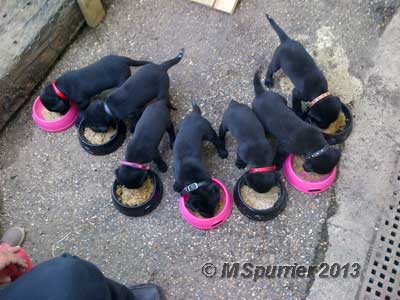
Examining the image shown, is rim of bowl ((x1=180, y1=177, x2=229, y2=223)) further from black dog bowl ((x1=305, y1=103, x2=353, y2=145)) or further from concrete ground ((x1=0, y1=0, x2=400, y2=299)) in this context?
black dog bowl ((x1=305, y1=103, x2=353, y2=145))

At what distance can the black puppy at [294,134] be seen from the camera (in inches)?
122

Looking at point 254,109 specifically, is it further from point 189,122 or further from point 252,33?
point 252,33

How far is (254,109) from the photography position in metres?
3.32

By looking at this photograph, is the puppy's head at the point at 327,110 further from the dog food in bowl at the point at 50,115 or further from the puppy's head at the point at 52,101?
the dog food in bowl at the point at 50,115

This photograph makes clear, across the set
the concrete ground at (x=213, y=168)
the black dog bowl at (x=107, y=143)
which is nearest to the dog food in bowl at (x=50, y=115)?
the concrete ground at (x=213, y=168)

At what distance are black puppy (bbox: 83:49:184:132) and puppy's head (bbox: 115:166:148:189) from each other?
416 mm

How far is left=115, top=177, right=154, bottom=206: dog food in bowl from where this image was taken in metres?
3.34

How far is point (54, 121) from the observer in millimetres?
3697

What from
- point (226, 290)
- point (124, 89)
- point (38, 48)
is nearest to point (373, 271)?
point (226, 290)

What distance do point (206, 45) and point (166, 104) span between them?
74cm

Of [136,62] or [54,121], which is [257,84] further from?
[54,121]

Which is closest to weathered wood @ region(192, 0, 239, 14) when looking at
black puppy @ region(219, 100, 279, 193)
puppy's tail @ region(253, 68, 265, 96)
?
puppy's tail @ region(253, 68, 265, 96)

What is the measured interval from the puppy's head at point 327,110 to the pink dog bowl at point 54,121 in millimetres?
1665

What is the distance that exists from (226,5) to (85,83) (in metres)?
1.31
